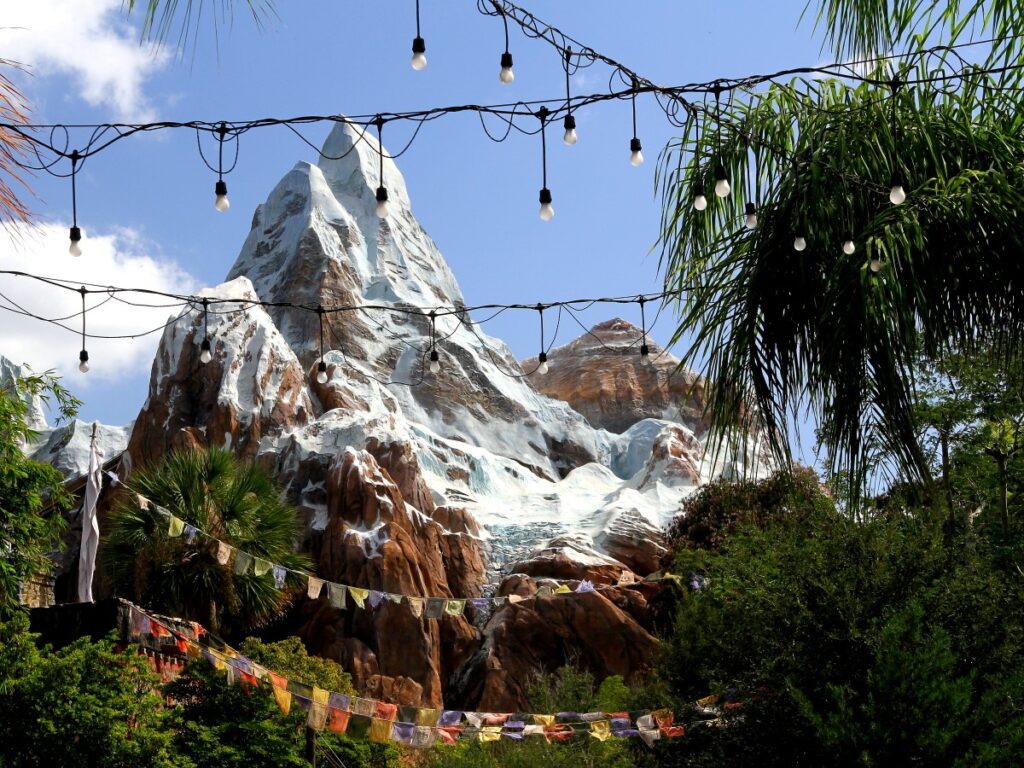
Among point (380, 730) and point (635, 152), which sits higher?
point (635, 152)

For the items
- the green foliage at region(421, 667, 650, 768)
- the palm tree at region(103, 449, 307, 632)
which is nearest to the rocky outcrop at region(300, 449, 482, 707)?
the palm tree at region(103, 449, 307, 632)

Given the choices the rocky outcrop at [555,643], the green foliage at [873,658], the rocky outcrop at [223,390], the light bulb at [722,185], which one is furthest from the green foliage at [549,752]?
the rocky outcrop at [223,390]

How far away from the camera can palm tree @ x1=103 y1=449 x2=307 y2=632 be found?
839 inches

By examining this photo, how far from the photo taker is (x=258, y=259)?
52.4 m

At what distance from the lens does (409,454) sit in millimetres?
35312

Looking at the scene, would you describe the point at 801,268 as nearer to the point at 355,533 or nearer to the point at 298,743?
the point at 298,743

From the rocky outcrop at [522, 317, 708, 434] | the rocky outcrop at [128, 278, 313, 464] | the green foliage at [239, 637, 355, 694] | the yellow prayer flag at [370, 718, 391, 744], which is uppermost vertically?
the rocky outcrop at [522, 317, 708, 434]

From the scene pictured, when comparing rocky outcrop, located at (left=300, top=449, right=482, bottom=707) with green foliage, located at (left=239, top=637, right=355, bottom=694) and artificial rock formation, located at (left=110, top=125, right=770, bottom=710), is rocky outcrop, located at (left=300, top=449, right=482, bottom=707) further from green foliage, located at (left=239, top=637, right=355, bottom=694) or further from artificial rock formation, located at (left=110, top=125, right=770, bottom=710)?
green foliage, located at (left=239, top=637, right=355, bottom=694)

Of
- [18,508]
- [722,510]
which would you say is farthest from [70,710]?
[722,510]

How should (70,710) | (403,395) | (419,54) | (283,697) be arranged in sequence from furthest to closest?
1. (403,395)
2. (283,697)
3. (70,710)
4. (419,54)

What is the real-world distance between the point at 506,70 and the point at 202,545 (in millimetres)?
16552

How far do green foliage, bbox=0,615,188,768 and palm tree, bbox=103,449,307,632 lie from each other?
612 cm

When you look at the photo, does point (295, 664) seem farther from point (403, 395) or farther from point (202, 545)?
point (403, 395)

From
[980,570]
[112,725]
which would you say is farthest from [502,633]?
[980,570]
